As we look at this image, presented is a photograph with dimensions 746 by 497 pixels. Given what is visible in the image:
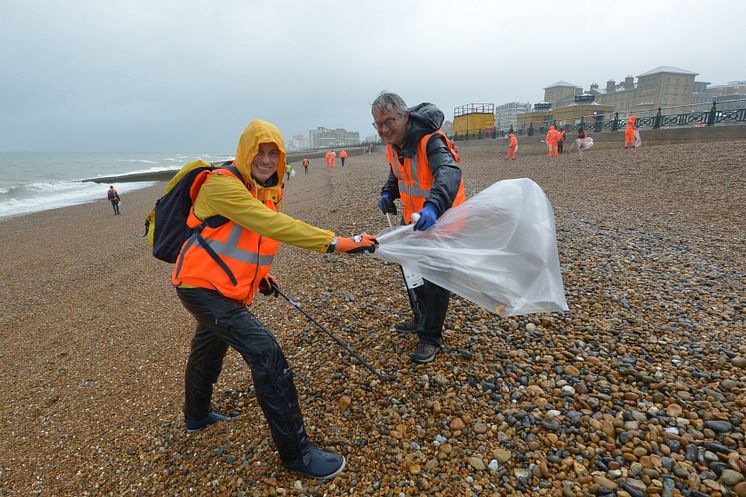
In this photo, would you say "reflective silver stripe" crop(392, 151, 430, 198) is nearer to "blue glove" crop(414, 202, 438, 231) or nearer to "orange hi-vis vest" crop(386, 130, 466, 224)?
"orange hi-vis vest" crop(386, 130, 466, 224)

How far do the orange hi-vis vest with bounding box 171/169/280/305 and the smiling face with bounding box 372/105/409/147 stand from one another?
3.96 ft

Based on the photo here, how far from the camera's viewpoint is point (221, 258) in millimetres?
2328

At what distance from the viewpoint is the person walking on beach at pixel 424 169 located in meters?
2.74

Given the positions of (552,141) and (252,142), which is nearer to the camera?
(252,142)

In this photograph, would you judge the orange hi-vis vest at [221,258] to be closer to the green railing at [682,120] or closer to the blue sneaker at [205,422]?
the blue sneaker at [205,422]

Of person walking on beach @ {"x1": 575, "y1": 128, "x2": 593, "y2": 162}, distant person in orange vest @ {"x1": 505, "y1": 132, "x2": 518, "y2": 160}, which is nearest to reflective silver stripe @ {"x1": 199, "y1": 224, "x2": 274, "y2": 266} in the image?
person walking on beach @ {"x1": 575, "y1": 128, "x2": 593, "y2": 162}

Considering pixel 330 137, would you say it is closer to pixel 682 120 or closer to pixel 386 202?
pixel 682 120

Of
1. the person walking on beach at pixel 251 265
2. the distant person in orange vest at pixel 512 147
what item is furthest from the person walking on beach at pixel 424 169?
the distant person in orange vest at pixel 512 147

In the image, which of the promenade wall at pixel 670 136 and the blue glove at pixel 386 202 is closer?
the blue glove at pixel 386 202

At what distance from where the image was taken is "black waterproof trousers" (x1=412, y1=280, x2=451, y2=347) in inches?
121

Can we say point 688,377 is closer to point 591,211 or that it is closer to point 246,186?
point 246,186

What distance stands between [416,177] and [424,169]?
0.35 feet

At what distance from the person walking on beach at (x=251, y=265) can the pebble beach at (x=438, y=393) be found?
0.39 m

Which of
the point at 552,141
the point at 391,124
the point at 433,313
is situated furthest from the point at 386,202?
the point at 552,141
